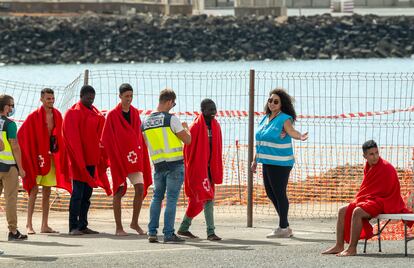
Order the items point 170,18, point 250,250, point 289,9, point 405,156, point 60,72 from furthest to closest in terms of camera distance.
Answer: point 289,9
point 170,18
point 60,72
point 405,156
point 250,250

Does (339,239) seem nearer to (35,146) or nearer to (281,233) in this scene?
(281,233)

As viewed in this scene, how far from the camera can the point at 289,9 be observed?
12638cm

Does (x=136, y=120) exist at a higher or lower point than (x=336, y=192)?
higher

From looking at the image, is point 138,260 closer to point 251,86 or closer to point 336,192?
point 251,86

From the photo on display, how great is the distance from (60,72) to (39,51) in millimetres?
14574

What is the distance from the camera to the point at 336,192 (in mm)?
18641

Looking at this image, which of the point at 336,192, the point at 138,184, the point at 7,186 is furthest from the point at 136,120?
the point at 336,192

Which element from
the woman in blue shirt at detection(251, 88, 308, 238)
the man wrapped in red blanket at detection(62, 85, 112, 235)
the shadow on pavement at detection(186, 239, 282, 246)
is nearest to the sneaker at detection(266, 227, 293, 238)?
the woman in blue shirt at detection(251, 88, 308, 238)

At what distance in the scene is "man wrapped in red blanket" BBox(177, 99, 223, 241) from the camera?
1329 cm

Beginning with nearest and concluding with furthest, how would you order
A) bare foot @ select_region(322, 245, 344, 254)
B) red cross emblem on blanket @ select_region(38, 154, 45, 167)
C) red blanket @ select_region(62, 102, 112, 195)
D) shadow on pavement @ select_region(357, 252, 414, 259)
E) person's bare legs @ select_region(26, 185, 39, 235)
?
shadow on pavement @ select_region(357, 252, 414, 259) < bare foot @ select_region(322, 245, 344, 254) < red blanket @ select_region(62, 102, 112, 195) < person's bare legs @ select_region(26, 185, 39, 235) < red cross emblem on blanket @ select_region(38, 154, 45, 167)

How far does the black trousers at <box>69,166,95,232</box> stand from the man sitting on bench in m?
2.92

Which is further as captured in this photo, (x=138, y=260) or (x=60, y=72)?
(x=60, y=72)

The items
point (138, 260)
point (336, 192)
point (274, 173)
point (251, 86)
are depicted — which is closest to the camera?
point (138, 260)

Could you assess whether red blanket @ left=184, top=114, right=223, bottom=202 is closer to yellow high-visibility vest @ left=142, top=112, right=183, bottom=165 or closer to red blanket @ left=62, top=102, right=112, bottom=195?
yellow high-visibility vest @ left=142, top=112, right=183, bottom=165
